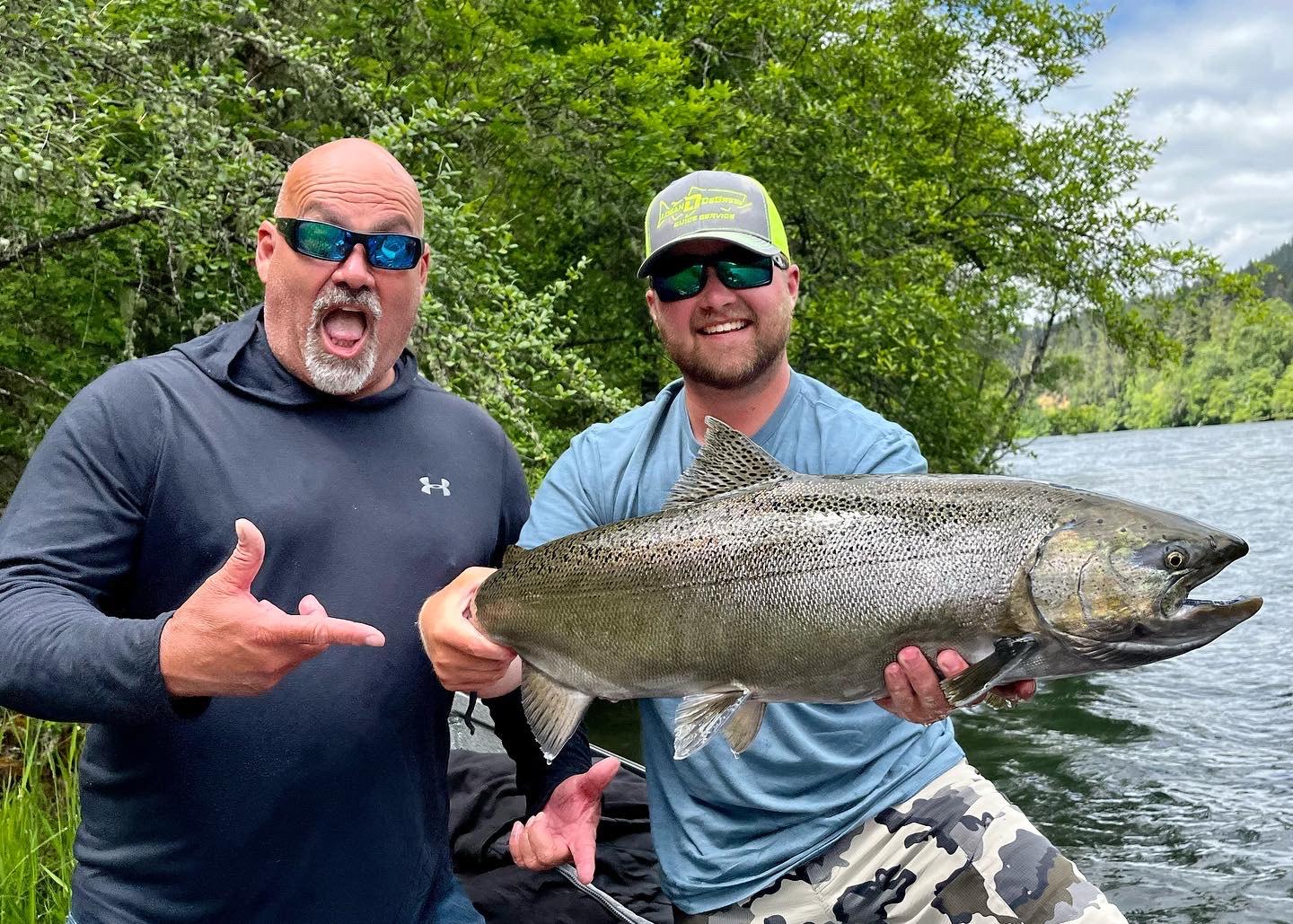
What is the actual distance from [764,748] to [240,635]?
1.85 meters

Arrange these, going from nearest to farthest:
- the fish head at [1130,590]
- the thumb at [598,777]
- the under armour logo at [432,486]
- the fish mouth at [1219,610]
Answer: the fish mouth at [1219,610]
the fish head at [1130,590]
the thumb at [598,777]
the under armour logo at [432,486]

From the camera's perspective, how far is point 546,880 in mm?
4473

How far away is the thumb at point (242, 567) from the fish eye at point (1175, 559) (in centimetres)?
231

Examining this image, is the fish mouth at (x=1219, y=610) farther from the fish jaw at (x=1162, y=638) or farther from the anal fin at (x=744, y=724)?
the anal fin at (x=744, y=724)

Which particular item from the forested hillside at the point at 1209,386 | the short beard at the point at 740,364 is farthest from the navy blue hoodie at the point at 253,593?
the forested hillside at the point at 1209,386

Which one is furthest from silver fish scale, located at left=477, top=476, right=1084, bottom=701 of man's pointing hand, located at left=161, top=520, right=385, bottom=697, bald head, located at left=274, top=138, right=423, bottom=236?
bald head, located at left=274, top=138, right=423, bottom=236

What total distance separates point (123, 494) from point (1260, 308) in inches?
721

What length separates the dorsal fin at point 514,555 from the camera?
10.8ft

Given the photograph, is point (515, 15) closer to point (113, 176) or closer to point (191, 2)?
point (191, 2)

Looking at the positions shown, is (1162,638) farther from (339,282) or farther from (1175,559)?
(339,282)

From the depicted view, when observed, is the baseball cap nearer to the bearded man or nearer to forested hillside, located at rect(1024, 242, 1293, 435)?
the bearded man

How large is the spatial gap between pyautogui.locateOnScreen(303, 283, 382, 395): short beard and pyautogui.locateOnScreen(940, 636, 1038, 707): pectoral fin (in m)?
2.05

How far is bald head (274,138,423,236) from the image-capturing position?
11.5ft

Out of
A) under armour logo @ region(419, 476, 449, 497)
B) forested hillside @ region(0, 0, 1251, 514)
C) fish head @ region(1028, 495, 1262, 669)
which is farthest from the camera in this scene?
forested hillside @ region(0, 0, 1251, 514)
